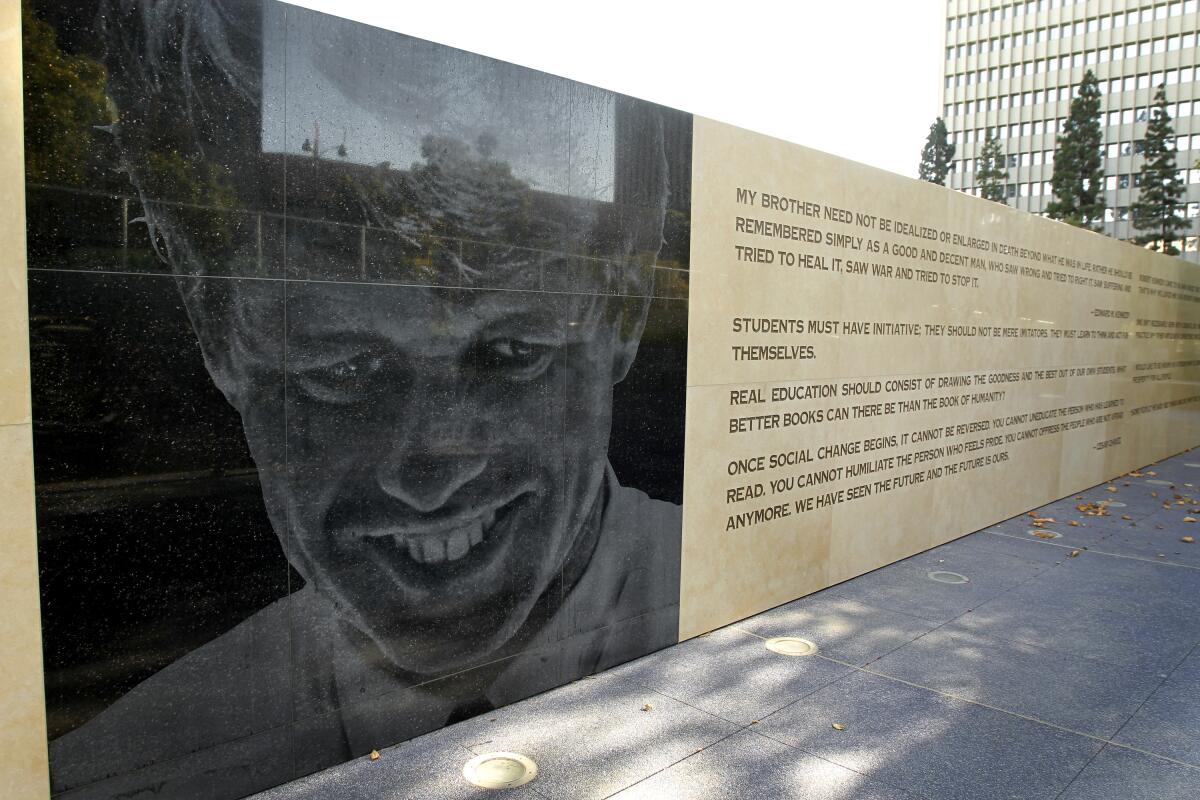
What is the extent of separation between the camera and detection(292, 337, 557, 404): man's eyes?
13.0 feet

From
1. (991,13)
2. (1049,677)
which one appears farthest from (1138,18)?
(1049,677)

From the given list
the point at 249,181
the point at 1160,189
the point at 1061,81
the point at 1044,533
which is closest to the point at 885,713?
the point at 249,181

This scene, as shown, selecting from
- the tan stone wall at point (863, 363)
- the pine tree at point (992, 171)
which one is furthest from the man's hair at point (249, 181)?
the pine tree at point (992, 171)

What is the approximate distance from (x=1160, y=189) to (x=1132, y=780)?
65.4 meters

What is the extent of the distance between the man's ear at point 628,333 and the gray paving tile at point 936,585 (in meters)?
3.18

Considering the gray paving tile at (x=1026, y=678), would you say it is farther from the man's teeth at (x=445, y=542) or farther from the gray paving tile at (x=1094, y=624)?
the man's teeth at (x=445, y=542)

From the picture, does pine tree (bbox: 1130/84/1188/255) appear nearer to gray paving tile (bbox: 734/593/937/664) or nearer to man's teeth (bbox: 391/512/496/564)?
gray paving tile (bbox: 734/593/937/664)

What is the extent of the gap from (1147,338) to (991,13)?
97.2 meters

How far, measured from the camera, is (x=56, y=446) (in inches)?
127

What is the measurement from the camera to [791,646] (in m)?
5.93

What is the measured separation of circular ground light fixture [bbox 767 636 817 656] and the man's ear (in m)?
2.24

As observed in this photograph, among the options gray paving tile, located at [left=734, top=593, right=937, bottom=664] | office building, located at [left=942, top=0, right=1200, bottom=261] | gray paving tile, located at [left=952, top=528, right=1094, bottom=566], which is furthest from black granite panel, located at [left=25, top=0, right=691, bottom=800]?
office building, located at [left=942, top=0, right=1200, bottom=261]

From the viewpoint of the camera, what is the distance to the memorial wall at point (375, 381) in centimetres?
332

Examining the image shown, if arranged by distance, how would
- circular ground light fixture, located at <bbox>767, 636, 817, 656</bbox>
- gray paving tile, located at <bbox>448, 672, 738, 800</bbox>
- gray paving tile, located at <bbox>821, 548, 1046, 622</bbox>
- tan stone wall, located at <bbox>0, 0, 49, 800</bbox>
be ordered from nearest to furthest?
tan stone wall, located at <bbox>0, 0, 49, 800</bbox>
gray paving tile, located at <bbox>448, 672, 738, 800</bbox>
circular ground light fixture, located at <bbox>767, 636, 817, 656</bbox>
gray paving tile, located at <bbox>821, 548, 1046, 622</bbox>
